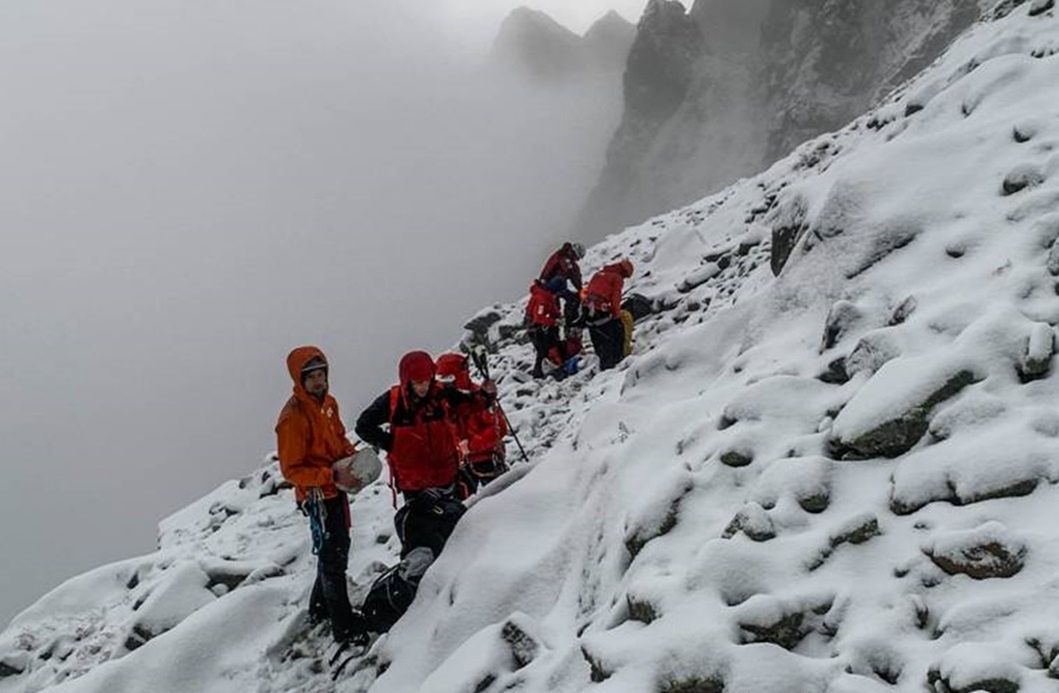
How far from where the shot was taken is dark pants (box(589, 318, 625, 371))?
13.7 meters

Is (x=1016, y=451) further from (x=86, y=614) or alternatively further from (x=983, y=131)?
(x=86, y=614)

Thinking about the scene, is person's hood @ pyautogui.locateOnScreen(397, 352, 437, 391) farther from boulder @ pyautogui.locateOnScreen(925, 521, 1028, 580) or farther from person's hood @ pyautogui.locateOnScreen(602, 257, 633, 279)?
person's hood @ pyautogui.locateOnScreen(602, 257, 633, 279)

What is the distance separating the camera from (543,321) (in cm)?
1495

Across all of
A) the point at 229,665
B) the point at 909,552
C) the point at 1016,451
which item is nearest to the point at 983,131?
the point at 1016,451

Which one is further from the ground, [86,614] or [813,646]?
[86,614]

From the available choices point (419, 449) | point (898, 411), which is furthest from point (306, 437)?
point (898, 411)

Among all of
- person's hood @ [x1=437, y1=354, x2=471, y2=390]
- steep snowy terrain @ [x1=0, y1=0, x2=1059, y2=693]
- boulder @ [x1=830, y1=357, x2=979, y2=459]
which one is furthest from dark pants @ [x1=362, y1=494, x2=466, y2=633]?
boulder @ [x1=830, y1=357, x2=979, y2=459]

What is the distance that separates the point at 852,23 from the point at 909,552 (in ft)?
294

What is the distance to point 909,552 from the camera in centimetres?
384

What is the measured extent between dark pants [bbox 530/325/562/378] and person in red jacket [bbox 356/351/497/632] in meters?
7.56

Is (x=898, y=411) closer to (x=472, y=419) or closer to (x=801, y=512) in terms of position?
(x=801, y=512)

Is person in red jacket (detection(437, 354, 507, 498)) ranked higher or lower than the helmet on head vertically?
lower

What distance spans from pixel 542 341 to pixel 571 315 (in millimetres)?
889

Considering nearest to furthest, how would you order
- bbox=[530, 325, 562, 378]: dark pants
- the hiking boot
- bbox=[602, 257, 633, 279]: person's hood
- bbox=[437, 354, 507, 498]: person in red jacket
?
the hiking boot, bbox=[437, 354, 507, 498]: person in red jacket, bbox=[602, 257, 633, 279]: person's hood, bbox=[530, 325, 562, 378]: dark pants
